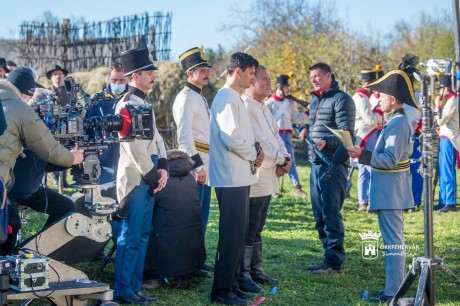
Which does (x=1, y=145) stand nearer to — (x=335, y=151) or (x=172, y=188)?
(x=172, y=188)

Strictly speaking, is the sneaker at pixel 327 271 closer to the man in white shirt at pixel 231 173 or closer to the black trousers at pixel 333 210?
the black trousers at pixel 333 210

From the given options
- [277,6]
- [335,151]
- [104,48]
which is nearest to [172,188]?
[335,151]

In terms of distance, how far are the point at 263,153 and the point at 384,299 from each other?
1.60 meters

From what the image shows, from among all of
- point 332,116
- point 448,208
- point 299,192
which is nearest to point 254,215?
point 332,116

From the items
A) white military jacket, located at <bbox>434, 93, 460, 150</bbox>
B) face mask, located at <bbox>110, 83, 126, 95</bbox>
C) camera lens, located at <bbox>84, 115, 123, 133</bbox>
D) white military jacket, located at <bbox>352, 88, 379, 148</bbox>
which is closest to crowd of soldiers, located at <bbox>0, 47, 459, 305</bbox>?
camera lens, located at <bbox>84, 115, 123, 133</bbox>

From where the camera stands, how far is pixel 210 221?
10453 millimetres

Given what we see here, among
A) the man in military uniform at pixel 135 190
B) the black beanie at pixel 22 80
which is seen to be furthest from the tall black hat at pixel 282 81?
the black beanie at pixel 22 80

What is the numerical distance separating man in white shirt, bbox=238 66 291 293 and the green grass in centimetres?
26

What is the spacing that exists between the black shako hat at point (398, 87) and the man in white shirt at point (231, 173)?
A: 1.15 meters

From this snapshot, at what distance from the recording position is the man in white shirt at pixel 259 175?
6.94 m

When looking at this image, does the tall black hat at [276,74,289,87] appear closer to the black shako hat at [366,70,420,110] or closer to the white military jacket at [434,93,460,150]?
the white military jacket at [434,93,460,150]

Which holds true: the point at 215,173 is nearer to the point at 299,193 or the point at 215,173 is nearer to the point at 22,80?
the point at 22,80

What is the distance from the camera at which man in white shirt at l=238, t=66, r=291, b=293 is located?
6938 millimetres

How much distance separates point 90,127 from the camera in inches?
226
